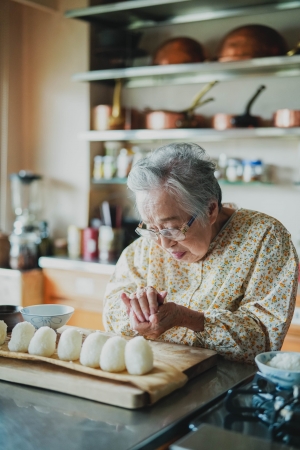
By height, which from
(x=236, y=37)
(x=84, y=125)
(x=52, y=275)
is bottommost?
(x=52, y=275)

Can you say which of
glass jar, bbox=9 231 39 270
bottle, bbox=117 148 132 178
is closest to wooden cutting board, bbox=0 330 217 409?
glass jar, bbox=9 231 39 270

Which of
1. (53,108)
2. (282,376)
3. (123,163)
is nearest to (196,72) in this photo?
(123,163)

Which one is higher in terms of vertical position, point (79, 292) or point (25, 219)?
point (25, 219)

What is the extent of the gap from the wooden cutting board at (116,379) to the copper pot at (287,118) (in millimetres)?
2019

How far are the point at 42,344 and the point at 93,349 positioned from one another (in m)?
0.16

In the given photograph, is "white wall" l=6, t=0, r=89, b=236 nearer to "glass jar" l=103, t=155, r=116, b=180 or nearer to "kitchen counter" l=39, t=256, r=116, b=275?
"glass jar" l=103, t=155, r=116, b=180

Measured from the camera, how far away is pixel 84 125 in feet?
13.5

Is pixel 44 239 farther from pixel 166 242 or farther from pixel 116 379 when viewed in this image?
pixel 116 379

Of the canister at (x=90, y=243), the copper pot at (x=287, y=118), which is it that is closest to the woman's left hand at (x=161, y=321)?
the copper pot at (x=287, y=118)

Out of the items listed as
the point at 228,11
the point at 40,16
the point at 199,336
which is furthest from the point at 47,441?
the point at 40,16

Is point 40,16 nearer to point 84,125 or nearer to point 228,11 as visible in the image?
point 84,125

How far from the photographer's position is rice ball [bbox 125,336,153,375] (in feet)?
4.73

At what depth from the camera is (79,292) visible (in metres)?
3.77

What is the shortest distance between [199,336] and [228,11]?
8.19ft
